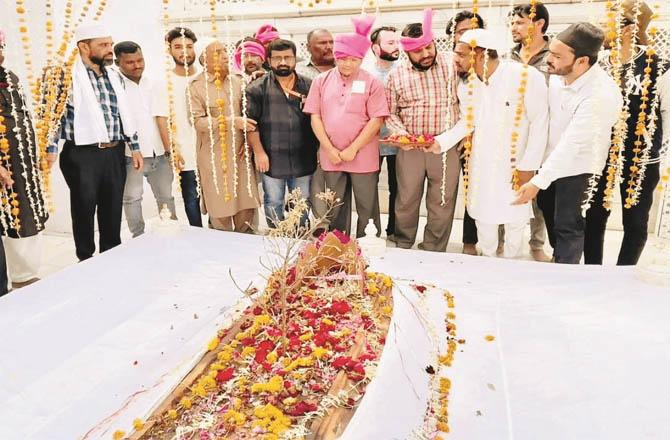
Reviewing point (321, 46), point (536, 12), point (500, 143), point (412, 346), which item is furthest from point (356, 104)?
point (412, 346)

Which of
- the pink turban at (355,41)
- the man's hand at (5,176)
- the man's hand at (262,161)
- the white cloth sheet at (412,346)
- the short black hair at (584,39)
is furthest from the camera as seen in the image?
the man's hand at (262,161)

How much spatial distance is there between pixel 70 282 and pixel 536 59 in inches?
106

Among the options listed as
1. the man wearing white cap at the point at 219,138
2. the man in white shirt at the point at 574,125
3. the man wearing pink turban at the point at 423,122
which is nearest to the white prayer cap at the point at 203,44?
the man wearing white cap at the point at 219,138

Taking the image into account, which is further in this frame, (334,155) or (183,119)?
(183,119)

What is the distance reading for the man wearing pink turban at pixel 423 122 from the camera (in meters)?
2.98

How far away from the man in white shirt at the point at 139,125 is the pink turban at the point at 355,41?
4.33ft

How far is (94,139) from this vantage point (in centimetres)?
279

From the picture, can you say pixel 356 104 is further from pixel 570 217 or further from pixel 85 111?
pixel 85 111

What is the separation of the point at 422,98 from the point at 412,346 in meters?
1.92

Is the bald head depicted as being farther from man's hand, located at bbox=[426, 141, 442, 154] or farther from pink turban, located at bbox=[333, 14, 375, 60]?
man's hand, located at bbox=[426, 141, 442, 154]

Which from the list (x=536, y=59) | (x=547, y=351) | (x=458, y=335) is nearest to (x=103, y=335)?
(x=458, y=335)

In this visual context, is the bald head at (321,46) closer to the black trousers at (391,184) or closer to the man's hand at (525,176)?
the black trousers at (391,184)

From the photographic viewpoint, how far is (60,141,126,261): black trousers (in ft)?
9.39

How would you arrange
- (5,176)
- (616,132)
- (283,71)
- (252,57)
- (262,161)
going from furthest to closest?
(252,57) < (262,161) < (283,71) < (5,176) < (616,132)
